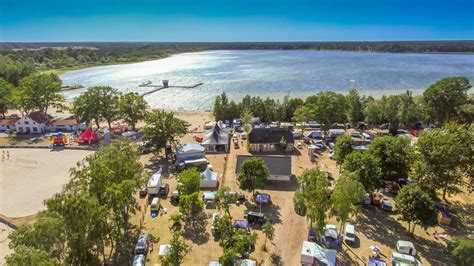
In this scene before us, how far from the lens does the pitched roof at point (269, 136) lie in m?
35.4

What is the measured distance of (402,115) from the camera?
4312 centimetres

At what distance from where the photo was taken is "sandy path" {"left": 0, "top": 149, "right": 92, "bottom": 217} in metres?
24.2

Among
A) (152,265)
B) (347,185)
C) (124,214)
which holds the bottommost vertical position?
(152,265)

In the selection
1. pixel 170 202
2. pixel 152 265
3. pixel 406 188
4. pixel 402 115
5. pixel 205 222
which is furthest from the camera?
pixel 402 115

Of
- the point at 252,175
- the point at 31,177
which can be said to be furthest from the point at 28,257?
the point at 31,177

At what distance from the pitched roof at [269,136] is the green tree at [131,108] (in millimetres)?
18261

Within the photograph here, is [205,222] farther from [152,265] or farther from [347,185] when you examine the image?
[347,185]

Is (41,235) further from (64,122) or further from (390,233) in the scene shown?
(64,122)

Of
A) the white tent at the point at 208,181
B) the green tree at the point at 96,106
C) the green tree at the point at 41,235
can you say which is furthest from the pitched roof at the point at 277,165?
the green tree at the point at 96,106

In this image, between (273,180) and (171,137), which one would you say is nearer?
(273,180)

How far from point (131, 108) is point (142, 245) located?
2854cm

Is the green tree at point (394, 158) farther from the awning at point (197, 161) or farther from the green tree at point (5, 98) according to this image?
the green tree at point (5, 98)

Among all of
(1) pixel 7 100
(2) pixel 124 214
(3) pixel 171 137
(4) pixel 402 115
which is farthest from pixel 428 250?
(1) pixel 7 100

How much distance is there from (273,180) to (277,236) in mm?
8189
